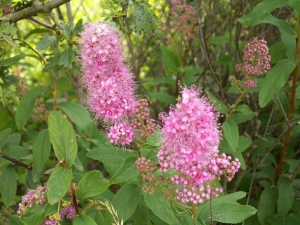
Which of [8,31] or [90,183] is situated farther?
[8,31]

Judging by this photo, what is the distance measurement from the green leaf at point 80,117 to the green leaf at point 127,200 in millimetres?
381

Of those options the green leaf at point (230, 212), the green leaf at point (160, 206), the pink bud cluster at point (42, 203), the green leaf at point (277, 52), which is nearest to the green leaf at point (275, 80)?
the green leaf at point (277, 52)

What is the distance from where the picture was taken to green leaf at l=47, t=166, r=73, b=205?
50.3 inches

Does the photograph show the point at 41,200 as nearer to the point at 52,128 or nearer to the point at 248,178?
the point at 52,128

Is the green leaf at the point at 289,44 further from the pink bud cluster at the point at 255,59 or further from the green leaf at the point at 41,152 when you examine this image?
the green leaf at the point at 41,152

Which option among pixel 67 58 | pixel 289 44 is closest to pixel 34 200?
pixel 67 58

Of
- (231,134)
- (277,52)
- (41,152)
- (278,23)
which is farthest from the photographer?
(277,52)

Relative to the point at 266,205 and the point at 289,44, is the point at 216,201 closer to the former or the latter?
the point at 266,205

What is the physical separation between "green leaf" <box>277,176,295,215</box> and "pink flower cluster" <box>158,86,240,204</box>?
942mm

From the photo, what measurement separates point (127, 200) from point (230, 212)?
35 cm

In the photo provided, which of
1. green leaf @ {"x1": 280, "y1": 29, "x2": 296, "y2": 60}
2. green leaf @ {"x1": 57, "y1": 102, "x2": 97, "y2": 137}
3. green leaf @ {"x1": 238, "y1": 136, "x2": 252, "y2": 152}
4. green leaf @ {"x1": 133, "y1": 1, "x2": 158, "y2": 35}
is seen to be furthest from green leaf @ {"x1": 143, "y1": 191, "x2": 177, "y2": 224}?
green leaf @ {"x1": 280, "y1": 29, "x2": 296, "y2": 60}

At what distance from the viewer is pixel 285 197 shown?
6.81 ft

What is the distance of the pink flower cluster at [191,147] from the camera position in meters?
1.14

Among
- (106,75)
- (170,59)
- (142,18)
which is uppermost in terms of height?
(142,18)
